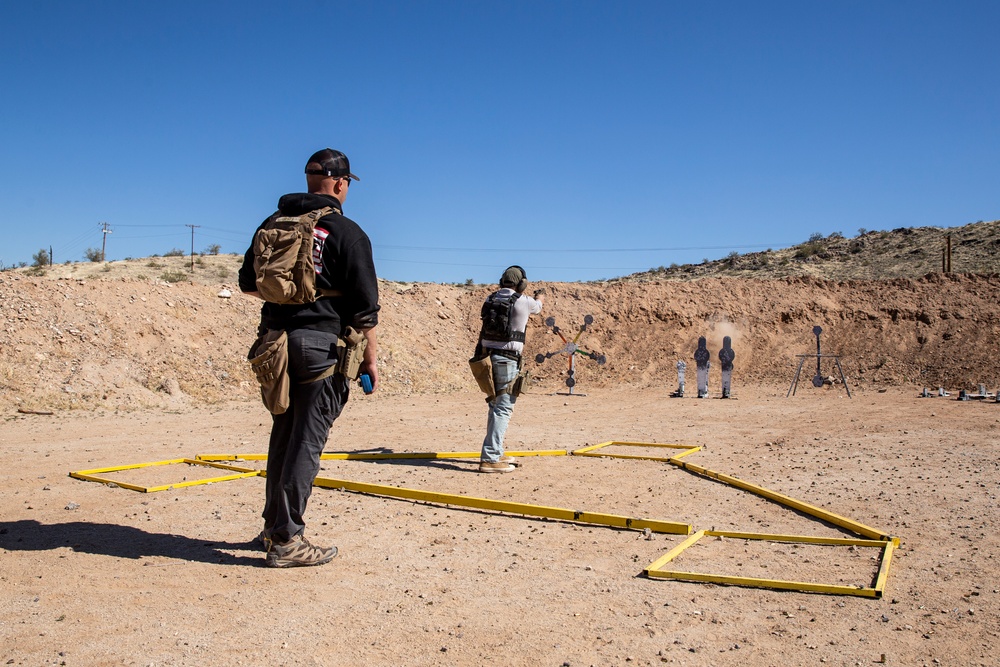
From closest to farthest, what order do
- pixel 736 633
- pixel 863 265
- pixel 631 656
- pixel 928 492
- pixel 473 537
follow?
pixel 631 656 → pixel 736 633 → pixel 473 537 → pixel 928 492 → pixel 863 265

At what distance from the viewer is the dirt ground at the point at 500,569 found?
3.44 meters

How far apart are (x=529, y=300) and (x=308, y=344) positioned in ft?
12.8

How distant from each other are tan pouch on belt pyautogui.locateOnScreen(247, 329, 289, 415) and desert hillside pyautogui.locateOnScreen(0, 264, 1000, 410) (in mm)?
11910

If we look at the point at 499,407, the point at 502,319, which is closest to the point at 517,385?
the point at 499,407

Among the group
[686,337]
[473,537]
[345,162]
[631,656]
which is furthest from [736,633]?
[686,337]

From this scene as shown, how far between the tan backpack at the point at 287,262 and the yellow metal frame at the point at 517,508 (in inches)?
92.1

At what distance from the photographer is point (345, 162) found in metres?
4.91

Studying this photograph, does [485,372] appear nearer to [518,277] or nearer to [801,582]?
[518,277]

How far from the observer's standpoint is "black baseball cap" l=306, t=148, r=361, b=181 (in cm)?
482

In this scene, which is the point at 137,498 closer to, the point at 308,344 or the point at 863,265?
the point at 308,344

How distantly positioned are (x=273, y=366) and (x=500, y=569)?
1.75m

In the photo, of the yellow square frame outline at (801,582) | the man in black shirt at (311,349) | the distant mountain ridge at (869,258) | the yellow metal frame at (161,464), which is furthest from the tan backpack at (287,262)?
the distant mountain ridge at (869,258)

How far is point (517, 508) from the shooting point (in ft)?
19.6

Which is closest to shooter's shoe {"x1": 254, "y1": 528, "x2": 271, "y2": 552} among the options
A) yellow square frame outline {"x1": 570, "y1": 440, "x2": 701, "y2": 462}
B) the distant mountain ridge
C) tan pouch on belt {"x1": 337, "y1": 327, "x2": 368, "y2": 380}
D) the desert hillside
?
tan pouch on belt {"x1": 337, "y1": 327, "x2": 368, "y2": 380}
